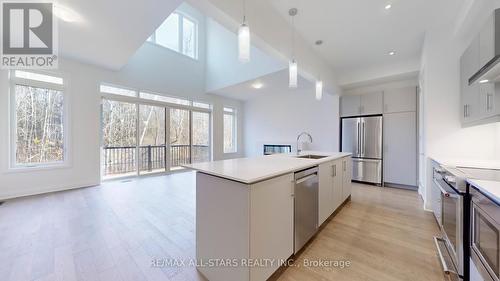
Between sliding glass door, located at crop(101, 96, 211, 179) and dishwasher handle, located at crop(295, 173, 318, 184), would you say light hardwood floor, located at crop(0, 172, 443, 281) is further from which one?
sliding glass door, located at crop(101, 96, 211, 179)

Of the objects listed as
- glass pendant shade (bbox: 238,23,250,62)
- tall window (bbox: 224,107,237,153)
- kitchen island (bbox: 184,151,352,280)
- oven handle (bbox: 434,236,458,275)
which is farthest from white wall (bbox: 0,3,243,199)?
oven handle (bbox: 434,236,458,275)

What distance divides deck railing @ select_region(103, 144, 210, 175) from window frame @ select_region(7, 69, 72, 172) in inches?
29.9

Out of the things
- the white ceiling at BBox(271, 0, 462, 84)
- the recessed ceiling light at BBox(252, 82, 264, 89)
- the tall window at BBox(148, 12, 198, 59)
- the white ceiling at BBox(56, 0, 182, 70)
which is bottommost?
the recessed ceiling light at BBox(252, 82, 264, 89)

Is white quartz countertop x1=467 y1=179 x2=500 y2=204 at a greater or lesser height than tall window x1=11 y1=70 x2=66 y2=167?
lesser

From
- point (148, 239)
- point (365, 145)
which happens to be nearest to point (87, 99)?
point (148, 239)

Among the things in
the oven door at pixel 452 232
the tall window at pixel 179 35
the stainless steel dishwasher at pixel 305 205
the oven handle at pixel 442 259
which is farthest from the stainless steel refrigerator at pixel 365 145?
the tall window at pixel 179 35

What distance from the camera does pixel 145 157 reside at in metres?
5.33

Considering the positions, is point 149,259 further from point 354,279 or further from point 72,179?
point 72,179

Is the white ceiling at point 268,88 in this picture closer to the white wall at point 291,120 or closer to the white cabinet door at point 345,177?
the white wall at point 291,120

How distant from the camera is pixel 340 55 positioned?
4.05 m

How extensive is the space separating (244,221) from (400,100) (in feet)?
16.0

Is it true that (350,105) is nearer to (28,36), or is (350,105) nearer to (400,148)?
(400,148)

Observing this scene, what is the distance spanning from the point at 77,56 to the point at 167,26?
2.85 meters

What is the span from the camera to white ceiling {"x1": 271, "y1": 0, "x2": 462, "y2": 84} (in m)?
2.59
